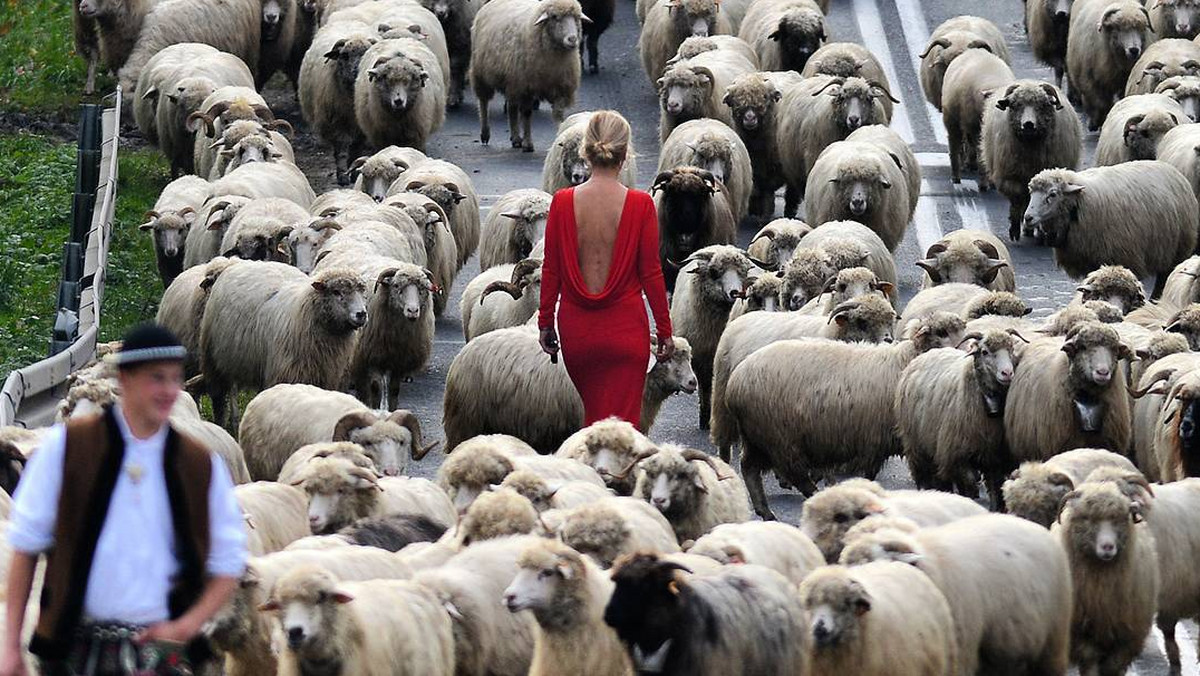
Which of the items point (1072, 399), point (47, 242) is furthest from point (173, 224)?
point (1072, 399)

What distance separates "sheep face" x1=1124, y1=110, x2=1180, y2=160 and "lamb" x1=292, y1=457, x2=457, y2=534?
974 cm

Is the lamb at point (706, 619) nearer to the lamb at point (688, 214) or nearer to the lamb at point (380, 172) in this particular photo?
the lamb at point (688, 214)

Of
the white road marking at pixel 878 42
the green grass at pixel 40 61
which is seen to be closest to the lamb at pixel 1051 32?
the white road marking at pixel 878 42

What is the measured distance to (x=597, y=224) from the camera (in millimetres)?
9984

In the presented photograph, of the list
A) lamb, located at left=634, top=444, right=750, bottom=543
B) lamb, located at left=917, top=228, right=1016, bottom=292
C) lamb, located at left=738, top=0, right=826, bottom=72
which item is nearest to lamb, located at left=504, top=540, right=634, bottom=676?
lamb, located at left=634, top=444, right=750, bottom=543

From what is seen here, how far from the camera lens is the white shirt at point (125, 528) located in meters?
Answer: 5.57

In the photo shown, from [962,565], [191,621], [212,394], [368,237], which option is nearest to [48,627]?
[191,621]

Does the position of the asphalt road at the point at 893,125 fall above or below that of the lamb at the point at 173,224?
below

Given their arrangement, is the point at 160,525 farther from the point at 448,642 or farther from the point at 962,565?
the point at 962,565

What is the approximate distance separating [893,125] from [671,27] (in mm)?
2477

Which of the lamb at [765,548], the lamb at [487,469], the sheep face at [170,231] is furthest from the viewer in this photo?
the sheep face at [170,231]

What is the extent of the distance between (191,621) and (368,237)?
960 cm

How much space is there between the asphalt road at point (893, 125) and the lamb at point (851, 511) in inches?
58.7

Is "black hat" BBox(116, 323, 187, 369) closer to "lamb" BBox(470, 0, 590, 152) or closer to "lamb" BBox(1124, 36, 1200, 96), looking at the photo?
"lamb" BBox(470, 0, 590, 152)
